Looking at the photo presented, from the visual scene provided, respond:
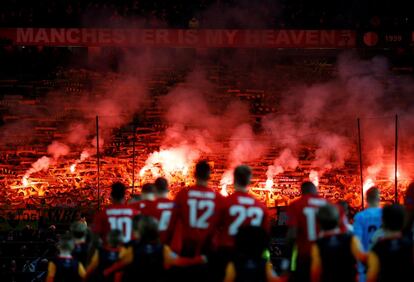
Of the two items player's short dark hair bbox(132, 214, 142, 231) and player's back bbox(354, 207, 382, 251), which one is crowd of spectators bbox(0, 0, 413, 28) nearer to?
player's back bbox(354, 207, 382, 251)

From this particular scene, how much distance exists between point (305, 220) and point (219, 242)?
0.97 meters

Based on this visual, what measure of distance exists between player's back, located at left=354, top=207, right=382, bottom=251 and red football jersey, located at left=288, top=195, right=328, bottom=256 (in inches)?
48.7

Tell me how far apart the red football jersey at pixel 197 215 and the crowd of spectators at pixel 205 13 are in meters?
13.9

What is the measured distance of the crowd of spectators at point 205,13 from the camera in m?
21.3

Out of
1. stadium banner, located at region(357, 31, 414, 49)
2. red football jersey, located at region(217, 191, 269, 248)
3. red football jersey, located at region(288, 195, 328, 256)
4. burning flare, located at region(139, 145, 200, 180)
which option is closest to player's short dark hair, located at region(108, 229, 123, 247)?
red football jersey, located at region(217, 191, 269, 248)

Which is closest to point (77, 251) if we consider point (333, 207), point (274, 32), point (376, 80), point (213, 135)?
point (333, 207)

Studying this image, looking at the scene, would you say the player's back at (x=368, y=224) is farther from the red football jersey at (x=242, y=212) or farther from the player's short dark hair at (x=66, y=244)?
the player's short dark hair at (x=66, y=244)

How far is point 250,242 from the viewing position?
6648mm

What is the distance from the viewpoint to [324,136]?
→ 2005 centimetres

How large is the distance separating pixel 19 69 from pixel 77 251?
1343 centimetres

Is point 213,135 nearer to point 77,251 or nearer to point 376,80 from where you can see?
point 376,80

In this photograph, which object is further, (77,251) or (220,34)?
(220,34)

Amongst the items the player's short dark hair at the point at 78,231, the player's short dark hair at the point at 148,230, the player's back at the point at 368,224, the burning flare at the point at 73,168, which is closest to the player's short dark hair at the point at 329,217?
the player's short dark hair at the point at 148,230

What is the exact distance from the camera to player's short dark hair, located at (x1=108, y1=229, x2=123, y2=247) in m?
7.88
